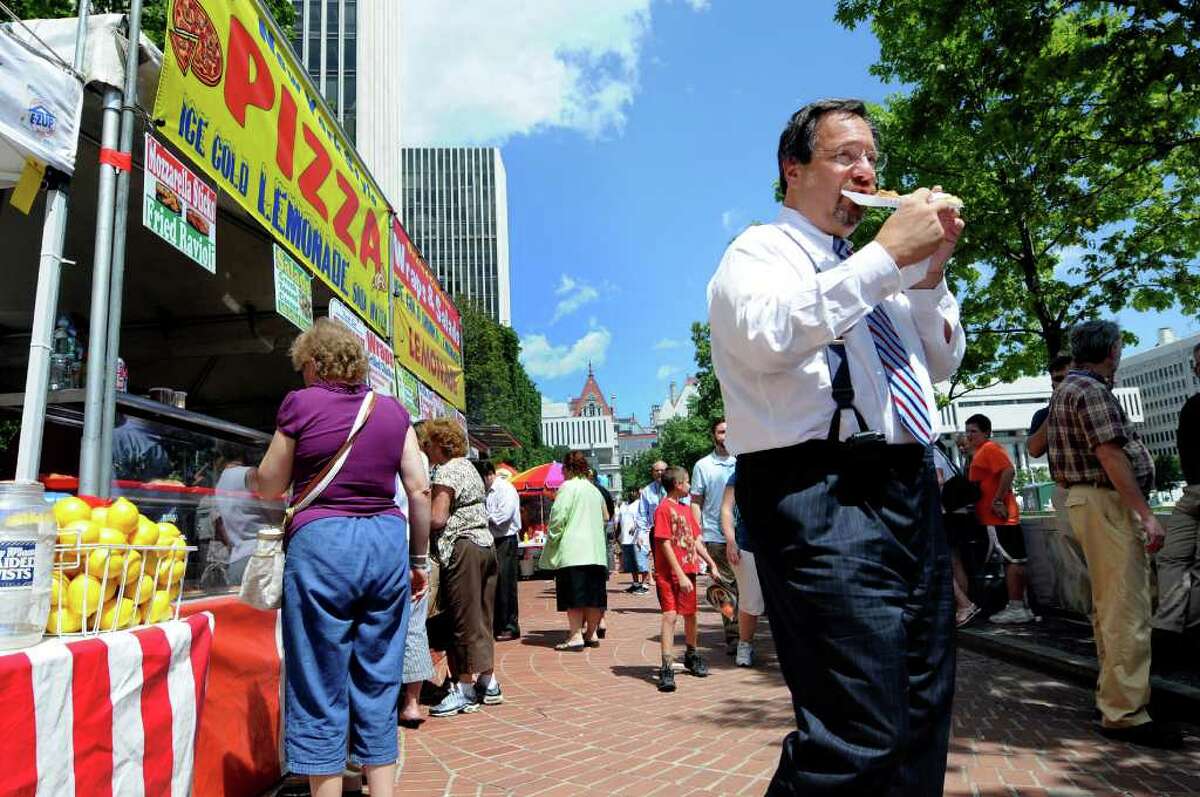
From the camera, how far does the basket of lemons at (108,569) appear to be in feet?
6.00

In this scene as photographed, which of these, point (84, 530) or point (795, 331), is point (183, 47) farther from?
point (795, 331)

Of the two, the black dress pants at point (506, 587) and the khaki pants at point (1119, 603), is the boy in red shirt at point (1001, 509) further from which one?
the black dress pants at point (506, 587)

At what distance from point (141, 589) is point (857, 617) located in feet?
5.93

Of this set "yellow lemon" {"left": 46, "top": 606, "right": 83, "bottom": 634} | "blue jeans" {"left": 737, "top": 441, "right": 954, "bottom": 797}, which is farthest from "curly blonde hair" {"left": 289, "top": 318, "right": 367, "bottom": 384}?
"blue jeans" {"left": 737, "top": 441, "right": 954, "bottom": 797}

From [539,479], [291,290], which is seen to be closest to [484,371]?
[539,479]

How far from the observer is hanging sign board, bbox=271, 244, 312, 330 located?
15.1 feet

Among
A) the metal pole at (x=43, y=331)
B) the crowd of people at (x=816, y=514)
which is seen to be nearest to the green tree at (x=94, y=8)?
the metal pole at (x=43, y=331)

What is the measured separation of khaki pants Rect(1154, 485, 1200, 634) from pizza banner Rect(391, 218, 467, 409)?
6543mm

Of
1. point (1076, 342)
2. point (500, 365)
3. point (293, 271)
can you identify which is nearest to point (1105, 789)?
point (1076, 342)

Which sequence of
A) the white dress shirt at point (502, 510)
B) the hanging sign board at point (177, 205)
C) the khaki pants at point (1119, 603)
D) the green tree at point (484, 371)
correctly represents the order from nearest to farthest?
the hanging sign board at point (177, 205), the khaki pants at point (1119, 603), the white dress shirt at point (502, 510), the green tree at point (484, 371)

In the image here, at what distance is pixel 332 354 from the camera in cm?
299

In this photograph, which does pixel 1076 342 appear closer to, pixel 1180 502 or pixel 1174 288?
pixel 1180 502

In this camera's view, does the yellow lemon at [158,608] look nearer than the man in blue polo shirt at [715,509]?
Yes

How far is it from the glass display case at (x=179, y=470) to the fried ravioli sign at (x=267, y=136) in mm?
1254
